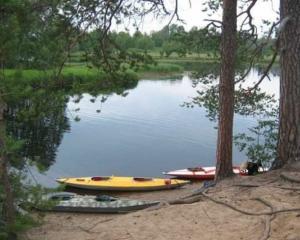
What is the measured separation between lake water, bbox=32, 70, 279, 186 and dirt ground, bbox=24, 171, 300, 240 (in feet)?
23.2

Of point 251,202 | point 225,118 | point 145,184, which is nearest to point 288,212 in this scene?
point 251,202

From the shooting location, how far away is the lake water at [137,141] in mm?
19594

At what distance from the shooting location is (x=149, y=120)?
2880 centimetres

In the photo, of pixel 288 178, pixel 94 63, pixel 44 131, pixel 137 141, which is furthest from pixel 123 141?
pixel 288 178

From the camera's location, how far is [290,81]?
7.62m

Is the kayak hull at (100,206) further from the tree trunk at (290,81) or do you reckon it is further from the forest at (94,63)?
the tree trunk at (290,81)

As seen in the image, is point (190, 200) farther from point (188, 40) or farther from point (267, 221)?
point (188, 40)

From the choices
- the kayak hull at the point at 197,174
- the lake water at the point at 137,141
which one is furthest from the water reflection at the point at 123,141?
the kayak hull at the point at 197,174

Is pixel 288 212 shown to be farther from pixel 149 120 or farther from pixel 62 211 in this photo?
pixel 149 120

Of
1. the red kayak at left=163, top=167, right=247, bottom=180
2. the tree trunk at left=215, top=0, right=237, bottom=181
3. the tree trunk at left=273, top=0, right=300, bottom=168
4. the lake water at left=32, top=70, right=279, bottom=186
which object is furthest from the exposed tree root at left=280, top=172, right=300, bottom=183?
the red kayak at left=163, top=167, right=247, bottom=180

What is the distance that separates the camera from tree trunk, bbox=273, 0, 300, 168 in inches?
296

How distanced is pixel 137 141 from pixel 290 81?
16327mm

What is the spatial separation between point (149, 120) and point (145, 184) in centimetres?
1356

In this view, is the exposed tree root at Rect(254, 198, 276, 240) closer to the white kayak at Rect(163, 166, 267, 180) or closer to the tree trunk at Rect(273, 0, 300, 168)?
the tree trunk at Rect(273, 0, 300, 168)
